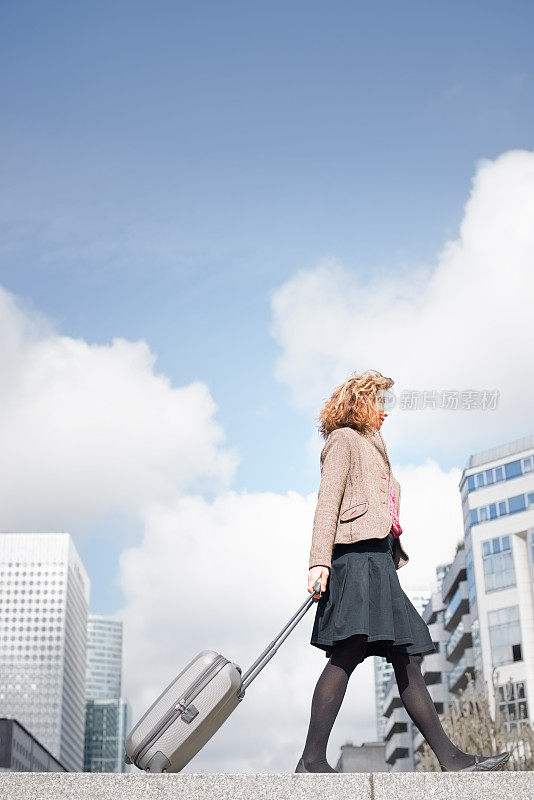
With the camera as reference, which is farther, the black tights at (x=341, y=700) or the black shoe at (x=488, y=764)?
the black tights at (x=341, y=700)

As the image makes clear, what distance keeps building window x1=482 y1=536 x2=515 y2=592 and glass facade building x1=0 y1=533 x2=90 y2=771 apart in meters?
128

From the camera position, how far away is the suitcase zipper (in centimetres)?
466

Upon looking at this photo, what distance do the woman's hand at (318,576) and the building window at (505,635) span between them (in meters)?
48.3

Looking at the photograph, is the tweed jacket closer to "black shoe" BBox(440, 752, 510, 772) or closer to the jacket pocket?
the jacket pocket

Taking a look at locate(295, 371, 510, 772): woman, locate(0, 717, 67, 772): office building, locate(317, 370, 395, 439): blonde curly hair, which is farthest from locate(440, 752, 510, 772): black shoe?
locate(0, 717, 67, 772): office building

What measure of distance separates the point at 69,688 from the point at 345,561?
18413 centimetres

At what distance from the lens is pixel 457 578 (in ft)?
195

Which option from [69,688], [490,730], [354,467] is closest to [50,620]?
[69,688]

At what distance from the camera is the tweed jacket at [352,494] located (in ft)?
16.3

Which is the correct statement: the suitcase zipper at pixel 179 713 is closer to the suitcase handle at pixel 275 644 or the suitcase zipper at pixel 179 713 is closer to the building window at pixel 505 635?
the suitcase handle at pixel 275 644

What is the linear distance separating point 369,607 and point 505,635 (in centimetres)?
4937

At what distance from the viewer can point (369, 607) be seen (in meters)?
4.80

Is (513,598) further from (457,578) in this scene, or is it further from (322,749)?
(322,749)

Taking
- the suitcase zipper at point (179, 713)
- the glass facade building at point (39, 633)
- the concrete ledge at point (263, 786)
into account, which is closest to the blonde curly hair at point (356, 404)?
the suitcase zipper at point (179, 713)
